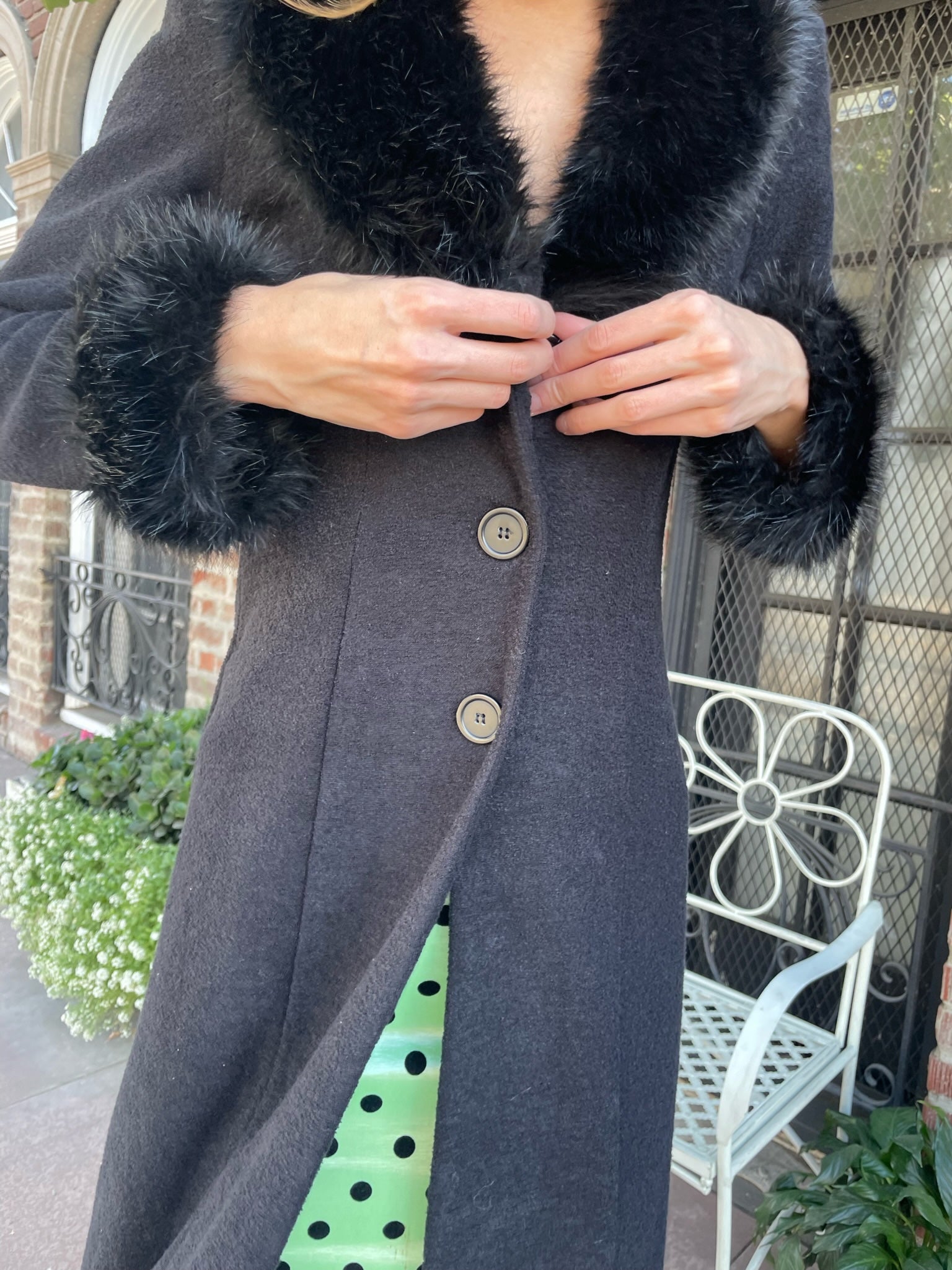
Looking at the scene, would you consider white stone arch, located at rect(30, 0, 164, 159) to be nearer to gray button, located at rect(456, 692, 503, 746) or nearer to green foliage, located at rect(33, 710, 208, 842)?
green foliage, located at rect(33, 710, 208, 842)

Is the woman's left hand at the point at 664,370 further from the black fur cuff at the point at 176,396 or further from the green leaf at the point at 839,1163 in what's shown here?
the green leaf at the point at 839,1163

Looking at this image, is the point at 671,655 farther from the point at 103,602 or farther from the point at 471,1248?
the point at 103,602

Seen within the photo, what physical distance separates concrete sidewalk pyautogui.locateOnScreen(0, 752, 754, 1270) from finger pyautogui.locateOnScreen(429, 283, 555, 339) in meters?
2.05

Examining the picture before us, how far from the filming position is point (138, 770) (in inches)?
121

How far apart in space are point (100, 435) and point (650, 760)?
530mm

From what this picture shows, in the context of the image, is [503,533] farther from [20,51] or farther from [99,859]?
[20,51]

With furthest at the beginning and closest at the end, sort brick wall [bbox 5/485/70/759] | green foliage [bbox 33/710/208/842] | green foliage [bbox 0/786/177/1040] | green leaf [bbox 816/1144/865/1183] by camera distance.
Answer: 1. brick wall [bbox 5/485/70/759]
2. green foliage [bbox 33/710/208/842]
3. green foliage [bbox 0/786/177/1040]
4. green leaf [bbox 816/1144/865/1183]

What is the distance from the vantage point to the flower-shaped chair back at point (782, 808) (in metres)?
1.99

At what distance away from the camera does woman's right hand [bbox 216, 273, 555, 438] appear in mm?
591

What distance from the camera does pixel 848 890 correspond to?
2.20m

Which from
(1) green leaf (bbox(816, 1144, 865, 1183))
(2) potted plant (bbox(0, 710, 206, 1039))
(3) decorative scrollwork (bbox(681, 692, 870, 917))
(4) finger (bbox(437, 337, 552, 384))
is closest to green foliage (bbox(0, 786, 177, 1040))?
(2) potted plant (bbox(0, 710, 206, 1039))

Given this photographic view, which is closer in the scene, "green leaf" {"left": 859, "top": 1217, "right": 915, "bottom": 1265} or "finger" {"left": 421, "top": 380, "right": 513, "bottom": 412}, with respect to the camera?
"finger" {"left": 421, "top": 380, "right": 513, "bottom": 412}

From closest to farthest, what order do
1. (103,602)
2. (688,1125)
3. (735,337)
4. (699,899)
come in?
(735,337) < (688,1125) < (699,899) < (103,602)

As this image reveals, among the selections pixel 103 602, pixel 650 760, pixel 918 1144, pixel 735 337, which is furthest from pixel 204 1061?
pixel 103 602
